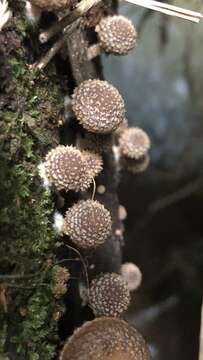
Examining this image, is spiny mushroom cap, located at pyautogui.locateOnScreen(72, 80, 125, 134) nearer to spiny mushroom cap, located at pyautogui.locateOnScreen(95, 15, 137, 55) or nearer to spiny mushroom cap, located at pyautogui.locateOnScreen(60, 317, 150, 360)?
spiny mushroom cap, located at pyautogui.locateOnScreen(95, 15, 137, 55)

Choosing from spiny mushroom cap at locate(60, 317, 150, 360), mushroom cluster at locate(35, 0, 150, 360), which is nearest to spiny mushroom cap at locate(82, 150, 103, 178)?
mushroom cluster at locate(35, 0, 150, 360)

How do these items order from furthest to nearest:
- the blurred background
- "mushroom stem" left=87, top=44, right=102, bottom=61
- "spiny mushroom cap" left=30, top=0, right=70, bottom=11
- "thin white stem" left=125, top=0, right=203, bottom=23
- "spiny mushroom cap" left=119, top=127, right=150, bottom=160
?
the blurred background, "spiny mushroom cap" left=119, top=127, right=150, bottom=160, "mushroom stem" left=87, top=44, right=102, bottom=61, "thin white stem" left=125, top=0, right=203, bottom=23, "spiny mushroom cap" left=30, top=0, right=70, bottom=11

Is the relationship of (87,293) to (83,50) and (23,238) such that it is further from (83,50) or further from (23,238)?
(83,50)

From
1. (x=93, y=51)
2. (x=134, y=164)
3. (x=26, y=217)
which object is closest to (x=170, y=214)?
(x=134, y=164)

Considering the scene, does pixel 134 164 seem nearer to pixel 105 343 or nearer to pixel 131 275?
pixel 131 275

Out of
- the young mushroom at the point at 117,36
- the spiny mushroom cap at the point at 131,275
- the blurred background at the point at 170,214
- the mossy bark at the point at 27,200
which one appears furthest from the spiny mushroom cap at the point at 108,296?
the blurred background at the point at 170,214

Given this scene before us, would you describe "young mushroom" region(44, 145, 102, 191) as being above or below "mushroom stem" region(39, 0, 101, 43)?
below

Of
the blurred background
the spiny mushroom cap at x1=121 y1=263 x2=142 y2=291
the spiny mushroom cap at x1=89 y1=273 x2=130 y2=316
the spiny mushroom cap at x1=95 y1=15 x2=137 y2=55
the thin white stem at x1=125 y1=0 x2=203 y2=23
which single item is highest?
the thin white stem at x1=125 y1=0 x2=203 y2=23
